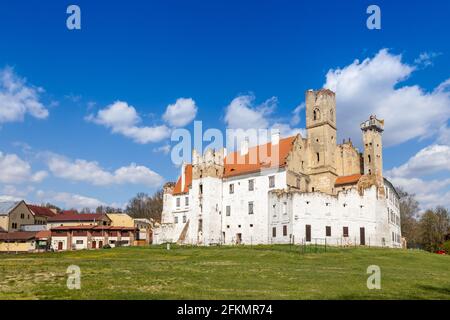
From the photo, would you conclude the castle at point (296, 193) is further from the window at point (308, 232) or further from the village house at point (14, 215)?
the village house at point (14, 215)

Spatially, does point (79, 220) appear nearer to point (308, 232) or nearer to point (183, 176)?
point (183, 176)

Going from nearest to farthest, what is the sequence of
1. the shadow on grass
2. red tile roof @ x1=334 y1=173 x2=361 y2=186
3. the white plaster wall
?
the shadow on grass, the white plaster wall, red tile roof @ x1=334 y1=173 x2=361 y2=186

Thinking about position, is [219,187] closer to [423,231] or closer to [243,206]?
[243,206]

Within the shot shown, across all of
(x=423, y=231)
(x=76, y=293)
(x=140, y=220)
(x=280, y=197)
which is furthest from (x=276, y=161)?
(x=140, y=220)

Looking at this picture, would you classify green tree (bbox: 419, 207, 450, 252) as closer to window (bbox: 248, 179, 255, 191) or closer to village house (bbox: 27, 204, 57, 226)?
window (bbox: 248, 179, 255, 191)

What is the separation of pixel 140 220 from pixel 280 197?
64.5m

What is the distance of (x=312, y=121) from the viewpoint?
249 ft

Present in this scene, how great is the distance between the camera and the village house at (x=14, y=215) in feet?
372

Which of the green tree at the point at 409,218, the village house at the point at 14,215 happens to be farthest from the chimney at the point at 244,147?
the village house at the point at 14,215

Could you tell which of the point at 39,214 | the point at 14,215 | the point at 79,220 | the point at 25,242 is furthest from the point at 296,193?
the point at 39,214

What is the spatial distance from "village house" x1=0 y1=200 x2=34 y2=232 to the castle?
171 ft

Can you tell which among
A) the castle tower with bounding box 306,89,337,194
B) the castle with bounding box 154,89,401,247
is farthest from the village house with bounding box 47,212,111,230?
the castle tower with bounding box 306,89,337,194

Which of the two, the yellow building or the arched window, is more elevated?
the arched window

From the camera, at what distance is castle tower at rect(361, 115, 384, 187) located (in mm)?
73500
